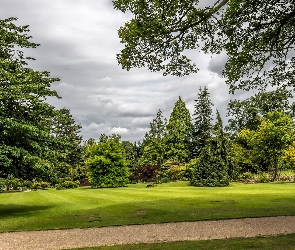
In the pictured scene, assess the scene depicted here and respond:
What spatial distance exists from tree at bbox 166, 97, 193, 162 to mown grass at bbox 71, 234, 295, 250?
4552 cm

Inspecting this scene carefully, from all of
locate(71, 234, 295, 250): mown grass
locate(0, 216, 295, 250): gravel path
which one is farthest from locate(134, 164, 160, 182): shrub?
locate(71, 234, 295, 250): mown grass

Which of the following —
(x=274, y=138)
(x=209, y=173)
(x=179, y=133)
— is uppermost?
(x=179, y=133)

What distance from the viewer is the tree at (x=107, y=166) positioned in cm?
3875

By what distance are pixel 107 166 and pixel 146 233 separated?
27.6 meters

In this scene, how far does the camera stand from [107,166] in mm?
38875

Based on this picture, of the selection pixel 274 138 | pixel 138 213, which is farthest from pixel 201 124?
pixel 138 213

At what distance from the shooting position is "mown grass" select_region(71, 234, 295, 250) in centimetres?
847

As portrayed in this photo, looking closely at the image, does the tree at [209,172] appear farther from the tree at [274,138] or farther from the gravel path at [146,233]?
the gravel path at [146,233]

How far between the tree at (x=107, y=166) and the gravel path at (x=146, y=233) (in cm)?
2605

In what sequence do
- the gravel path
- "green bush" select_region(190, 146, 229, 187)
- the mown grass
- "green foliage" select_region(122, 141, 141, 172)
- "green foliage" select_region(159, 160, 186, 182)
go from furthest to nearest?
1. "green foliage" select_region(122, 141, 141, 172)
2. "green foliage" select_region(159, 160, 186, 182)
3. "green bush" select_region(190, 146, 229, 187)
4. the gravel path
5. the mown grass

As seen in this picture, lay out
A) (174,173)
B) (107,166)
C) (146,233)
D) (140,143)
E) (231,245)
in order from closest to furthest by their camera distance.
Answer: (231,245) → (146,233) → (107,166) → (174,173) → (140,143)

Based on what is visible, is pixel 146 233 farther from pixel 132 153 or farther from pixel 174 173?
pixel 132 153

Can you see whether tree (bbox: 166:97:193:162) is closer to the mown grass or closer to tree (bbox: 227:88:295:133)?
tree (bbox: 227:88:295:133)

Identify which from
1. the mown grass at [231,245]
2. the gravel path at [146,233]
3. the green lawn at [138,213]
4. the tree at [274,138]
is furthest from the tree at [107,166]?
the mown grass at [231,245]
